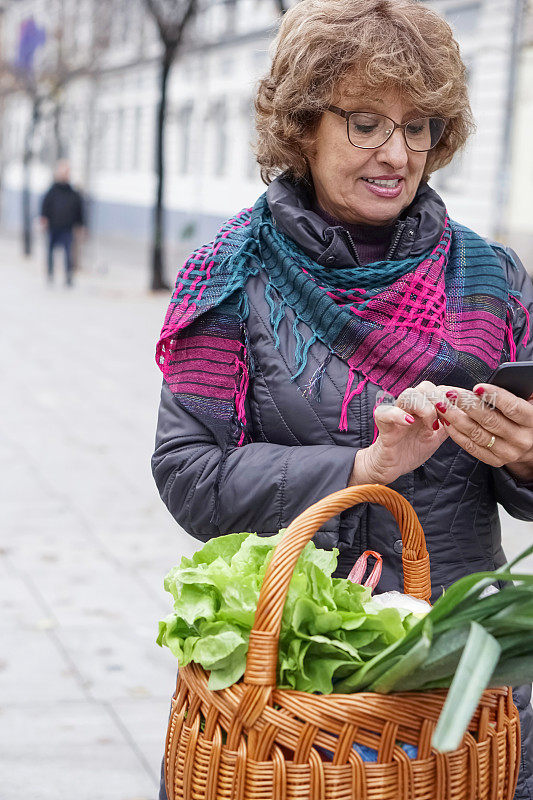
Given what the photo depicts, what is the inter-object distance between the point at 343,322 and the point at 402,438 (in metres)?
0.30

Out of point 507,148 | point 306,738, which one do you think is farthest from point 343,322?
point 507,148

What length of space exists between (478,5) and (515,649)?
64.2ft

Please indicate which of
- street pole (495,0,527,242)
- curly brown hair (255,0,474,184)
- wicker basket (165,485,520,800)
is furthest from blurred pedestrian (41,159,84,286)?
wicker basket (165,485,520,800)

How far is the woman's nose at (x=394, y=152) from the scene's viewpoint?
2164 millimetres

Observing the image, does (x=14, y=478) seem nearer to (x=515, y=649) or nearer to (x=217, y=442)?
(x=217, y=442)

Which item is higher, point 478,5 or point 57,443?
point 478,5

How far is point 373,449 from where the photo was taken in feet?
6.63

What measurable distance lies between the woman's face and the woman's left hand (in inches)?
19.2

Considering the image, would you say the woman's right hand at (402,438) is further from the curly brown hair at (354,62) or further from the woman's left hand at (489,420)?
the curly brown hair at (354,62)

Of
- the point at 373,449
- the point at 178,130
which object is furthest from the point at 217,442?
the point at 178,130

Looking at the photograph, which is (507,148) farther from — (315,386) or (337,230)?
(315,386)

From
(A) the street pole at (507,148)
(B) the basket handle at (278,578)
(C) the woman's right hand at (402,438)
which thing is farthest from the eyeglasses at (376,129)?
(A) the street pole at (507,148)

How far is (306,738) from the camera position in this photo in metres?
1.54

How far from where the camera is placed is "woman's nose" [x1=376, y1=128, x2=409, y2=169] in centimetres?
216
